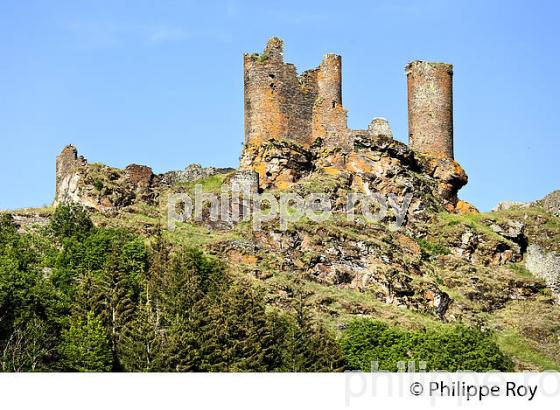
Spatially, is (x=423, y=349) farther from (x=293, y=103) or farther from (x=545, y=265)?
(x=293, y=103)

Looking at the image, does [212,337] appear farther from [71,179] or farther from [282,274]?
[71,179]

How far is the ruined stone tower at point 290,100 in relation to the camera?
85875 mm

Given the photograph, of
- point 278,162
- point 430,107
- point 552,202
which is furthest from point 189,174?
point 552,202

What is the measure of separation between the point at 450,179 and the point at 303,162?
790 centimetres

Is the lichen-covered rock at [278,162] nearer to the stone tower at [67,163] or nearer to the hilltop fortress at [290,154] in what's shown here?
the hilltop fortress at [290,154]

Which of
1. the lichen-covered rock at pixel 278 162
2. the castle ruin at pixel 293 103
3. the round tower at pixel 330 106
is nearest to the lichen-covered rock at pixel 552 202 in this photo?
the castle ruin at pixel 293 103

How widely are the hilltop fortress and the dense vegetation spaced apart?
7.48 m

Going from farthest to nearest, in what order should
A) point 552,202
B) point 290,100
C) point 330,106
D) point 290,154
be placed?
point 552,202 → point 330,106 → point 290,100 → point 290,154

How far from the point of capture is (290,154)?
8544 cm

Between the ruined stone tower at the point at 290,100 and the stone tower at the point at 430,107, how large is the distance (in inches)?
153

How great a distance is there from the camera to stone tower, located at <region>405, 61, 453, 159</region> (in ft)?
290

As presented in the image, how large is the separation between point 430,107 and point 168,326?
865 inches
